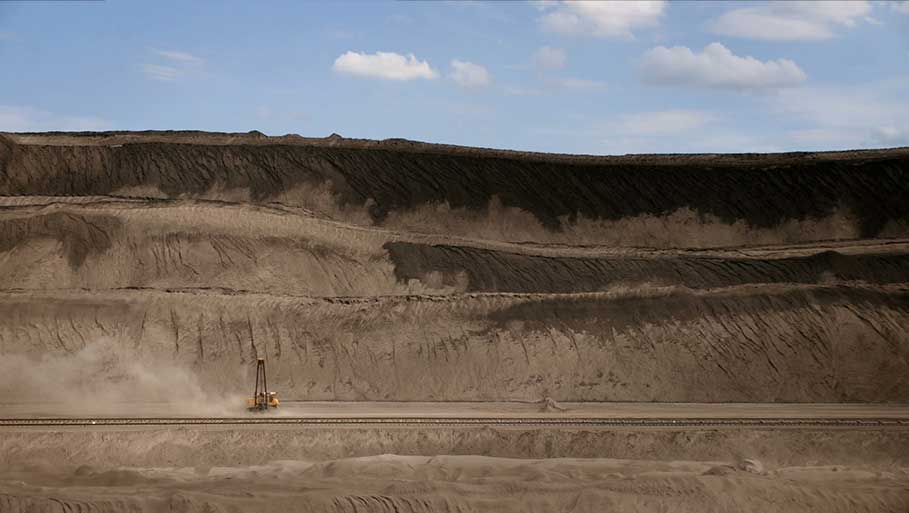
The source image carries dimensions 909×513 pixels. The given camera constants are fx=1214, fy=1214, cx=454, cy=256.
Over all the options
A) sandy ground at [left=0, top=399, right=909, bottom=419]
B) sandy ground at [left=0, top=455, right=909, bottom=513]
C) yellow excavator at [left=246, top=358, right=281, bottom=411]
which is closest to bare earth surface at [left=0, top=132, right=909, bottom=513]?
sandy ground at [left=0, top=455, right=909, bottom=513]

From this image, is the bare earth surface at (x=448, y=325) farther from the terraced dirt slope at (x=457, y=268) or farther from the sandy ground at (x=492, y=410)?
the sandy ground at (x=492, y=410)

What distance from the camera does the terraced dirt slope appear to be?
115 feet

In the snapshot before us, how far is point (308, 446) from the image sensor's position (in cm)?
2797


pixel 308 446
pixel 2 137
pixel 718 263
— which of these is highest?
pixel 2 137

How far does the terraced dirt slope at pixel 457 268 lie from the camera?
3512 centimetres

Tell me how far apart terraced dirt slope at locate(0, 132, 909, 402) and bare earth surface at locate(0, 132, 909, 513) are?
10cm

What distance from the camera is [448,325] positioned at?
119ft

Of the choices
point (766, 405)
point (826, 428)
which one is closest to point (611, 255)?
point (766, 405)

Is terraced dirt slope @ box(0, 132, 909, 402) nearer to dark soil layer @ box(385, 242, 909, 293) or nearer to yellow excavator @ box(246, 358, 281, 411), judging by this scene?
dark soil layer @ box(385, 242, 909, 293)

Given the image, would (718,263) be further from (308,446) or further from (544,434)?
(308,446)

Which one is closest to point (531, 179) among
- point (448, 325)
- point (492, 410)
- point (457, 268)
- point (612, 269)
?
point (457, 268)

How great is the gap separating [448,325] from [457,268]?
9.36 m

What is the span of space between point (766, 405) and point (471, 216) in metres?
21.3

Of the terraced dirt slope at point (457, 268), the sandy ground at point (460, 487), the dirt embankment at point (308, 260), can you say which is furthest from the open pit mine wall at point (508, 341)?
the sandy ground at point (460, 487)
